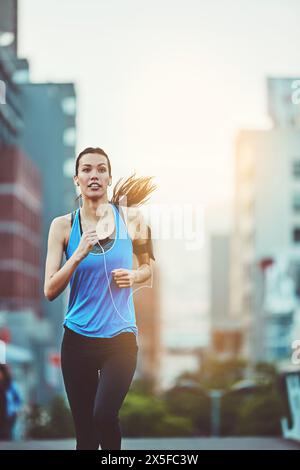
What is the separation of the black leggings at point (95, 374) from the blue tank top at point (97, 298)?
0.04m

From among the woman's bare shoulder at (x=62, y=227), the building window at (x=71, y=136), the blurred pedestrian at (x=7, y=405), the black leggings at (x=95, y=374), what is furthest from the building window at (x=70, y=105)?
the black leggings at (x=95, y=374)

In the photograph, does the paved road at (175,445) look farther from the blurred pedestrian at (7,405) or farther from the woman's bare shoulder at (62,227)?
the blurred pedestrian at (7,405)

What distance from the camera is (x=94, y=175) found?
16.0ft

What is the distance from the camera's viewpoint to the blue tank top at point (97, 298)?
4.68 m

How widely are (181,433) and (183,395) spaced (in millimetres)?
5054

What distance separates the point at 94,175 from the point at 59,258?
0.38m

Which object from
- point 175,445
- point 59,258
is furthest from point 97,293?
point 175,445

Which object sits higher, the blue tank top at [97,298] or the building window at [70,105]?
the building window at [70,105]

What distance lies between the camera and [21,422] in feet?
45.9

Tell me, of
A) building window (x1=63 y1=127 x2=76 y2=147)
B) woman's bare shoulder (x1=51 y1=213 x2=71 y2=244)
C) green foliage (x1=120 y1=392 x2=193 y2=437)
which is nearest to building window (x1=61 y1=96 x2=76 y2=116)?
building window (x1=63 y1=127 x2=76 y2=147)

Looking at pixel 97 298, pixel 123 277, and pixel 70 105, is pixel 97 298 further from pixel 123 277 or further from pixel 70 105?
pixel 70 105

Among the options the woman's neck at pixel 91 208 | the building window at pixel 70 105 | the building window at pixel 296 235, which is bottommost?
the woman's neck at pixel 91 208
